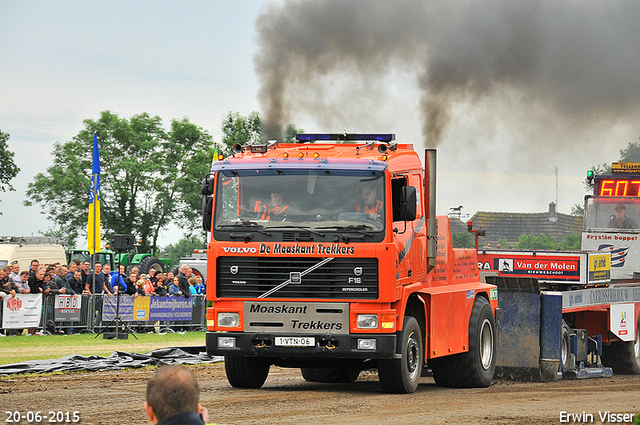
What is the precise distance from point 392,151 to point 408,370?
293cm

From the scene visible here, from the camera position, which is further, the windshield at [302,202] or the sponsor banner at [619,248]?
the sponsor banner at [619,248]

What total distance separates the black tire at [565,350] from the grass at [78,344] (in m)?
7.93

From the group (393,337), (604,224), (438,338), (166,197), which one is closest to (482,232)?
(438,338)

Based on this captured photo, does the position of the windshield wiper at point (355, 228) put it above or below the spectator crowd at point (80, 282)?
above

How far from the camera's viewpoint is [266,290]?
1149 centimetres

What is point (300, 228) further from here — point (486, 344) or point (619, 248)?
point (619, 248)

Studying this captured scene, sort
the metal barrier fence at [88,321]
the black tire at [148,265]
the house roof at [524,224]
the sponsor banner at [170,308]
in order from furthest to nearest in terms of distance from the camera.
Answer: the house roof at [524,224] < the black tire at [148,265] < the sponsor banner at [170,308] < the metal barrier fence at [88,321]

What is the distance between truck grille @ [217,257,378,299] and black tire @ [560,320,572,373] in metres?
5.16

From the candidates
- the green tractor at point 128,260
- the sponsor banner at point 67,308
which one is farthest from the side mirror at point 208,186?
the green tractor at point 128,260

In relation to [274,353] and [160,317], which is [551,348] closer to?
[274,353]

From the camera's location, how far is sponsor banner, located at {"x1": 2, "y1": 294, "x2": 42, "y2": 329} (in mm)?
21141

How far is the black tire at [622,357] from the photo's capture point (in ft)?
58.5

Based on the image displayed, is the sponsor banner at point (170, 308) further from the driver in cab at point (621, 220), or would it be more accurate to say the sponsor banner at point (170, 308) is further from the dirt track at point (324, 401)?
the driver in cab at point (621, 220)

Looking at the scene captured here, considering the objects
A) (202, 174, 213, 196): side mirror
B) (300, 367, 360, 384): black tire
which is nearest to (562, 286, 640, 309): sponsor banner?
(300, 367, 360, 384): black tire
